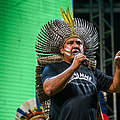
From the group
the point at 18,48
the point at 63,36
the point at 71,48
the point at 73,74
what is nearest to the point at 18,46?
the point at 18,48

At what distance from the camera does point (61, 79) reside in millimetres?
2812

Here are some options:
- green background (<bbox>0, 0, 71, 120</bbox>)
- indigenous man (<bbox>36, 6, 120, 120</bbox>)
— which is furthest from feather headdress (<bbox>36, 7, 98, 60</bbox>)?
green background (<bbox>0, 0, 71, 120</bbox>)

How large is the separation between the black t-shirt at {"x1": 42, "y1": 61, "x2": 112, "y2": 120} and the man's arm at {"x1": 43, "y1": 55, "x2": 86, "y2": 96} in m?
0.14

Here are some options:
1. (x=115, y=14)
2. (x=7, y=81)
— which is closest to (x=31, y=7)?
(x=7, y=81)

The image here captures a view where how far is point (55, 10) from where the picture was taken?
19.4 feet

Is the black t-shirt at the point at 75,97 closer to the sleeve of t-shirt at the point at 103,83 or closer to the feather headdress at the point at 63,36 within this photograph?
the sleeve of t-shirt at the point at 103,83

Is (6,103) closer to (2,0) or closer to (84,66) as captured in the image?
(2,0)

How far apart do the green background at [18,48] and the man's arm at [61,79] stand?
245 cm

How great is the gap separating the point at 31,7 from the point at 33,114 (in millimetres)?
1671

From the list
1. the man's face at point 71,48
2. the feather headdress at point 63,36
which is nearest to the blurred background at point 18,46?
the feather headdress at point 63,36

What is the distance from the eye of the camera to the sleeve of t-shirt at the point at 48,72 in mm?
3020

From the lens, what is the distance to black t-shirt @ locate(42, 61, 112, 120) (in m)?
2.92

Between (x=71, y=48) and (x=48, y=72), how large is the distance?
301mm

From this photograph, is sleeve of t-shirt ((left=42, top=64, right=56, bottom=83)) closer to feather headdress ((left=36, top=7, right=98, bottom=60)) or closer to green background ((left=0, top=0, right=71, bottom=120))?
feather headdress ((left=36, top=7, right=98, bottom=60))
